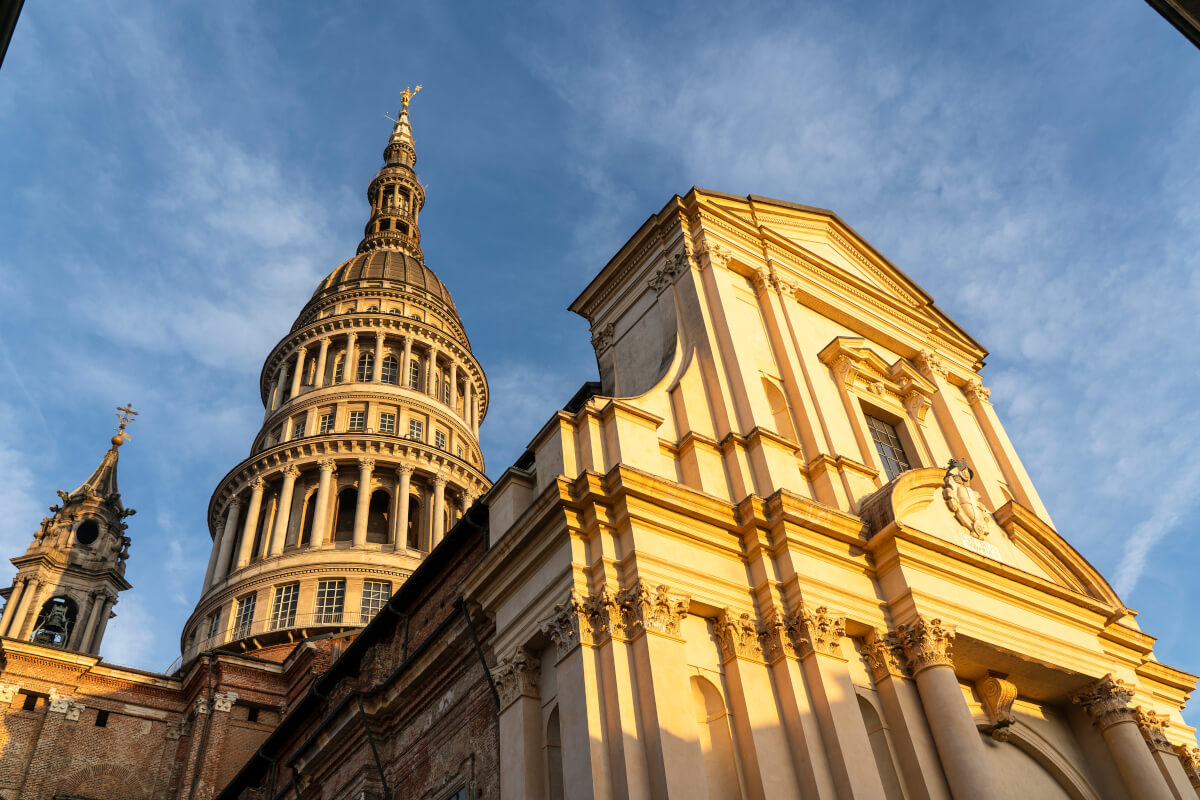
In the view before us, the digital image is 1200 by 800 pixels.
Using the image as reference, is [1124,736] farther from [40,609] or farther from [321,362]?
[321,362]

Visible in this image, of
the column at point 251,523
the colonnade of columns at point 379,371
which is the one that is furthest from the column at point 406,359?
the column at point 251,523

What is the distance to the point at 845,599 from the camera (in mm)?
15805

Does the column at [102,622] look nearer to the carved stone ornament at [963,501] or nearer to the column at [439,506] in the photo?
the column at [439,506]

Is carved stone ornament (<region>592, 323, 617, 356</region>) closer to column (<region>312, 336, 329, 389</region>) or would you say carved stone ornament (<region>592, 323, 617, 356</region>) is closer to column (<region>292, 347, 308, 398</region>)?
column (<region>312, 336, 329, 389</region>)

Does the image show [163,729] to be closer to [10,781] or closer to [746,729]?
[10,781]

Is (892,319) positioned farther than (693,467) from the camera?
Yes

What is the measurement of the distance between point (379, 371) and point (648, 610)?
40.7 meters

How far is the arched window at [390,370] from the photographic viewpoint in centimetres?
5275

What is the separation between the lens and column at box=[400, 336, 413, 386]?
52406mm

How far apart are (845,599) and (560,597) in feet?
15.3

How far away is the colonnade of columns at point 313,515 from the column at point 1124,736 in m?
31.5

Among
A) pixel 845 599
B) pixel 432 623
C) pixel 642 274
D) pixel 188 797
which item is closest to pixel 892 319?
pixel 642 274

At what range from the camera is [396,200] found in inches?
2763

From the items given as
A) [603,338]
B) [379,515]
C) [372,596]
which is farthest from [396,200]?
[603,338]
